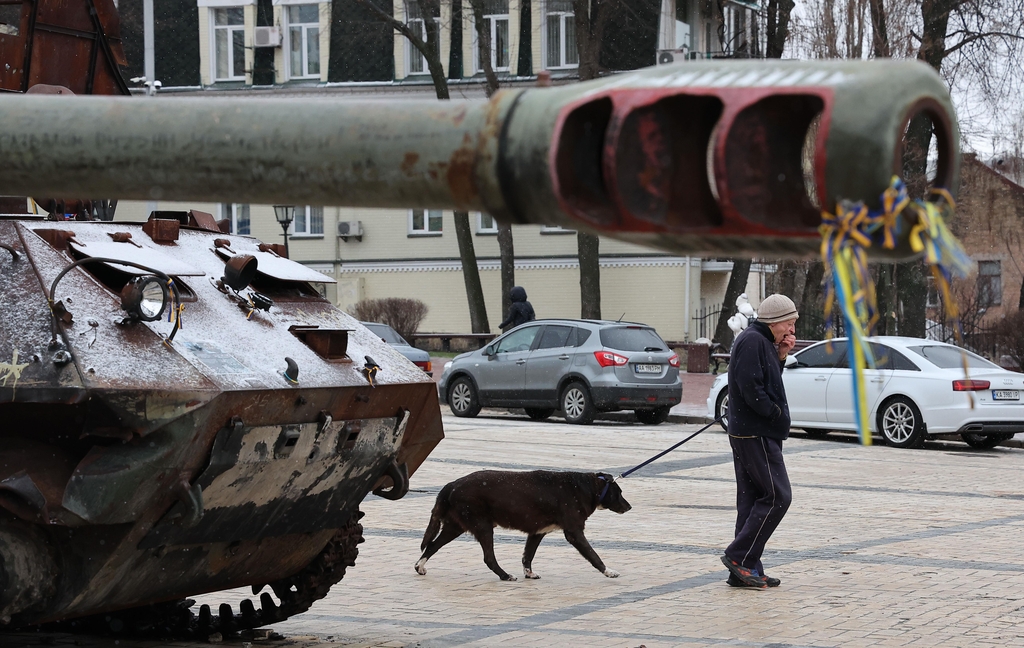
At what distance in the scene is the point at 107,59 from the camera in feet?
29.3

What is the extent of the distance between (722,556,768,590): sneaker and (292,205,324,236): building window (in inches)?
1296

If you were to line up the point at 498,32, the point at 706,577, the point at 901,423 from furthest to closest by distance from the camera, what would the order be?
the point at 498,32, the point at 901,423, the point at 706,577

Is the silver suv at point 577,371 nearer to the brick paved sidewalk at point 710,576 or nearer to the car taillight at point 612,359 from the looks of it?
the car taillight at point 612,359

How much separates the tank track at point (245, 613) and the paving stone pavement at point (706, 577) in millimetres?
166

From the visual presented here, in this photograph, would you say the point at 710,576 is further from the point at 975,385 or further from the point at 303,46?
the point at 303,46

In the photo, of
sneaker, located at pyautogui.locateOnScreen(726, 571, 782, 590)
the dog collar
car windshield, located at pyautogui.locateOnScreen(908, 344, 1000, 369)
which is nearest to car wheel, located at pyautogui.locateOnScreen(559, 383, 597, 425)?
car windshield, located at pyautogui.locateOnScreen(908, 344, 1000, 369)

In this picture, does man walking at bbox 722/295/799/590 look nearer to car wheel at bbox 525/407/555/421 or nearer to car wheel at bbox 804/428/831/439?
car wheel at bbox 804/428/831/439

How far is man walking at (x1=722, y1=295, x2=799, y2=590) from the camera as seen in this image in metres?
8.69

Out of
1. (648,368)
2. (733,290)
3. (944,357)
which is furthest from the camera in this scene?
(733,290)

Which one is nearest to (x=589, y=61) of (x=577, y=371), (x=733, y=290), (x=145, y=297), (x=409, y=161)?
(x=733, y=290)

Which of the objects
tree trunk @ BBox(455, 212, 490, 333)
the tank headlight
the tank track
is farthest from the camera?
tree trunk @ BBox(455, 212, 490, 333)

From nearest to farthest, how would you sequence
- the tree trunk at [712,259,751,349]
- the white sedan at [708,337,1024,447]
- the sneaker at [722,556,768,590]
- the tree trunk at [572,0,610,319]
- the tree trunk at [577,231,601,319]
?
the sneaker at [722,556,768,590], the white sedan at [708,337,1024,447], the tree trunk at [572,0,610,319], the tree trunk at [577,231,601,319], the tree trunk at [712,259,751,349]

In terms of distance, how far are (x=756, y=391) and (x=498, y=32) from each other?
3006cm

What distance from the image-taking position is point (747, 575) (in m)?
8.63
